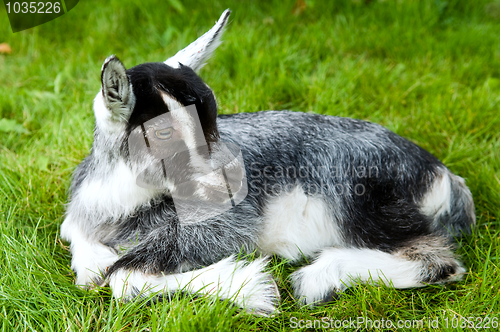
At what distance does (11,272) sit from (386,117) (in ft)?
12.4

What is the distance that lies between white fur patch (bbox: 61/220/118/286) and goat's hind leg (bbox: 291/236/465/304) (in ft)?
4.24

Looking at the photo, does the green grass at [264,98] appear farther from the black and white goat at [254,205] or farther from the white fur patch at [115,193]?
the white fur patch at [115,193]

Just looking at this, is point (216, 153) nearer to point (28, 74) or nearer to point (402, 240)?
point (402, 240)

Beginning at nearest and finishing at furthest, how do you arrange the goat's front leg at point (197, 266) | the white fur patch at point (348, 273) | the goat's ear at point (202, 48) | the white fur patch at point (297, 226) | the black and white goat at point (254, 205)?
the black and white goat at point (254, 205) → the goat's front leg at point (197, 266) → the white fur patch at point (348, 273) → the goat's ear at point (202, 48) → the white fur patch at point (297, 226)

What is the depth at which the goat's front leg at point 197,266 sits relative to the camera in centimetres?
264

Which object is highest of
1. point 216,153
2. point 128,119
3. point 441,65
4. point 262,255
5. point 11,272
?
point 128,119

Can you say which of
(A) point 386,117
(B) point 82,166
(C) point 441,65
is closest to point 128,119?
(B) point 82,166

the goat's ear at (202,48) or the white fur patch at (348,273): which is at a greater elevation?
the goat's ear at (202,48)

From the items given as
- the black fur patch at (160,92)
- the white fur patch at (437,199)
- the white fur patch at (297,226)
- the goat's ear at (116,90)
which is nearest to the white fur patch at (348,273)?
the white fur patch at (297,226)

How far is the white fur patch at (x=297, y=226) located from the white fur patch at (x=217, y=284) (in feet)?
1.08

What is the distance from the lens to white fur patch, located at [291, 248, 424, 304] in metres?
2.78

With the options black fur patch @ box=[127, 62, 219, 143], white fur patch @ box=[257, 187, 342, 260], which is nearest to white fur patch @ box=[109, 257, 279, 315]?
white fur patch @ box=[257, 187, 342, 260]

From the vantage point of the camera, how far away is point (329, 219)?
3049 mm

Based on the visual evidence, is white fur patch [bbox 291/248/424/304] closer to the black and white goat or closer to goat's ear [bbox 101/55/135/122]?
the black and white goat
